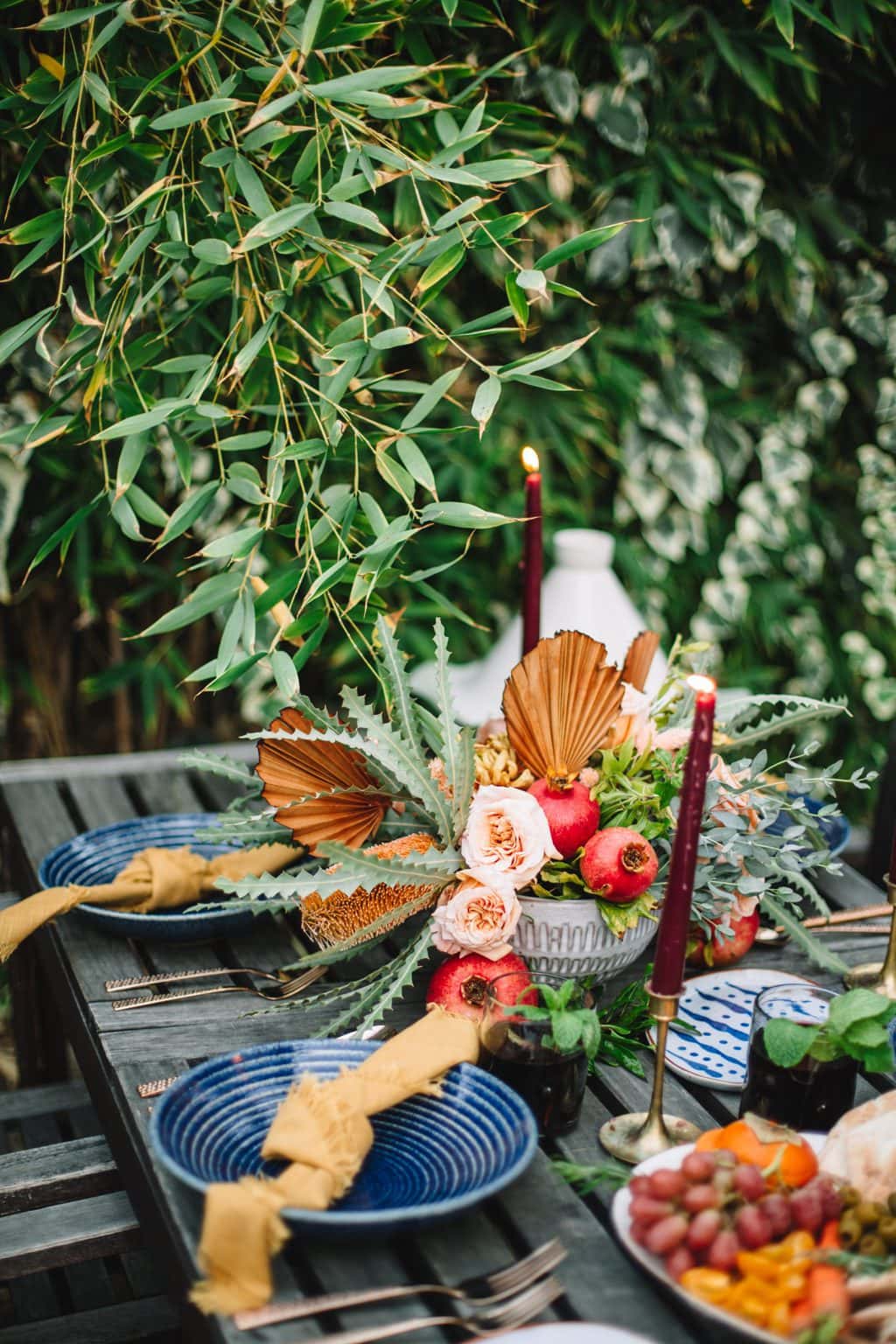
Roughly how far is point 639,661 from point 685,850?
398 millimetres

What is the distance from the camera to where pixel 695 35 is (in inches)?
70.2

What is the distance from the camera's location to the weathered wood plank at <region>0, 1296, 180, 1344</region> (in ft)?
3.66

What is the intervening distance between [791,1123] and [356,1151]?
0.31 m

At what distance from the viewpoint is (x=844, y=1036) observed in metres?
0.81

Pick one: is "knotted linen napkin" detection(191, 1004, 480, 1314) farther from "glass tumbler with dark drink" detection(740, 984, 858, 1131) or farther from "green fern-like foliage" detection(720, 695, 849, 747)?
"green fern-like foliage" detection(720, 695, 849, 747)

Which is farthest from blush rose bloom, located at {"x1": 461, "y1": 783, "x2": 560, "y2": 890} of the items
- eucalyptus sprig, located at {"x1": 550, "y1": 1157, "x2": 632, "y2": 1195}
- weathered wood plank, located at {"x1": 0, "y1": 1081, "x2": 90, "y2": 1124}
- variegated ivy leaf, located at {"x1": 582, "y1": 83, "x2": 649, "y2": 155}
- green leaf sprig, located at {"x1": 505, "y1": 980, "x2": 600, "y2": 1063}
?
variegated ivy leaf, located at {"x1": 582, "y1": 83, "x2": 649, "y2": 155}

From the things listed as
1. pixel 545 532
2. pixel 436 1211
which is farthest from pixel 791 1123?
pixel 545 532

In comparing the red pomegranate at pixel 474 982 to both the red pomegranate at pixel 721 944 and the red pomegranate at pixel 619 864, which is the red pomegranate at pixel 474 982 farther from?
the red pomegranate at pixel 721 944

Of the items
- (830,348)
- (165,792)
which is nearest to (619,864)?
(165,792)

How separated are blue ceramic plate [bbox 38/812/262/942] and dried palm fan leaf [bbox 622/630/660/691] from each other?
0.41m

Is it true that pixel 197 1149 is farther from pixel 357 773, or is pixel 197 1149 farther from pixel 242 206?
pixel 242 206

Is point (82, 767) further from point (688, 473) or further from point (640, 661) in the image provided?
point (688, 473)

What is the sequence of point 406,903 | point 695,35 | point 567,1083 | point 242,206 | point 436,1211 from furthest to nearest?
point 695,35
point 242,206
point 406,903
point 567,1083
point 436,1211

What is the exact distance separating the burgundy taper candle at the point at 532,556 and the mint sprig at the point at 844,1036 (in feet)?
1.32
